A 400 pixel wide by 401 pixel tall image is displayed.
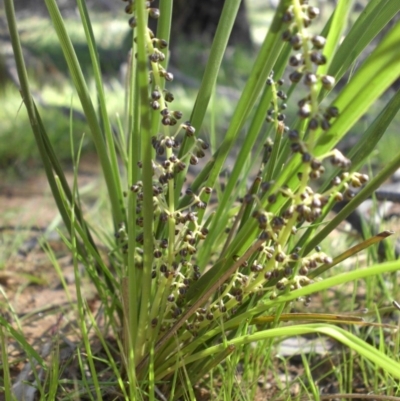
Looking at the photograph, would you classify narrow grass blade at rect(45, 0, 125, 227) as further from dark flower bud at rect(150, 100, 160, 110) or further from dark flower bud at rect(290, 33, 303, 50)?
dark flower bud at rect(290, 33, 303, 50)

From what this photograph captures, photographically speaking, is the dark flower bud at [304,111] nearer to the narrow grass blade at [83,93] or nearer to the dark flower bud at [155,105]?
the dark flower bud at [155,105]

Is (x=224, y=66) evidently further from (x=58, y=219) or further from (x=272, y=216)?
(x=272, y=216)

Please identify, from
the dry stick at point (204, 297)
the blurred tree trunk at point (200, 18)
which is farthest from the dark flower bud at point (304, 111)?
the blurred tree trunk at point (200, 18)

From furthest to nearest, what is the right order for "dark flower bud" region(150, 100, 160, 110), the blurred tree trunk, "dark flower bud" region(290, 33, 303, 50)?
the blurred tree trunk → "dark flower bud" region(150, 100, 160, 110) → "dark flower bud" region(290, 33, 303, 50)

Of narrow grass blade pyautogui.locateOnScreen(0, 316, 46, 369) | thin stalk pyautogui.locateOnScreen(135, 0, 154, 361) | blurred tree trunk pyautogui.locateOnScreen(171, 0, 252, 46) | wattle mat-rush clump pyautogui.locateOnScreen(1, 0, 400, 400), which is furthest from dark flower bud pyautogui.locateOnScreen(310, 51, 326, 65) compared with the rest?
blurred tree trunk pyautogui.locateOnScreen(171, 0, 252, 46)

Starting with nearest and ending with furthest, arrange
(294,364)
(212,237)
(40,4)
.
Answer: (212,237) < (294,364) < (40,4)

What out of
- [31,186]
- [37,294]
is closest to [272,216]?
[37,294]

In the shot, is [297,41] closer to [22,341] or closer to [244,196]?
[244,196]

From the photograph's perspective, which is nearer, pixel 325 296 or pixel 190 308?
pixel 190 308
